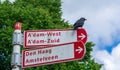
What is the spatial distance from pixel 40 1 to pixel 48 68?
989 cm

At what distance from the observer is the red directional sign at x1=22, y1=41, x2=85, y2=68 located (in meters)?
7.66

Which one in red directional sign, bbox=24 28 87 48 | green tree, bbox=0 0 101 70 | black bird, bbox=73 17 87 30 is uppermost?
black bird, bbox=73 17 87 30

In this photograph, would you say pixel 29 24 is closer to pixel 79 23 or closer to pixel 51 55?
pixel 51 55

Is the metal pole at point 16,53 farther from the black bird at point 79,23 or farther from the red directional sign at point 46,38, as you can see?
the black bird at point 79,23

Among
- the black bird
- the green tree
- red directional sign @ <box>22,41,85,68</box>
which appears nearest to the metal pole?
red directional sign @ <box>22,41,85,68</box>

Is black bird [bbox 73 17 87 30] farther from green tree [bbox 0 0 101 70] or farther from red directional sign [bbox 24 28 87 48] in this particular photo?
green tree [bbox 0 0 101 70]

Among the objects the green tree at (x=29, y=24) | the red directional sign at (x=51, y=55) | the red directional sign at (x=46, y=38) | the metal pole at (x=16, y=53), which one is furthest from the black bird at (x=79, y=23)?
the green tree at (x=29, y=24)

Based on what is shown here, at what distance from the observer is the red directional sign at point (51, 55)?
766 cm

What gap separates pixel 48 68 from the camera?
3984 centimetres

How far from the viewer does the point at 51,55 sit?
7875 millimetres

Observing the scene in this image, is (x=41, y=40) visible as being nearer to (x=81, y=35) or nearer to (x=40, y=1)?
(x=81, y=35)

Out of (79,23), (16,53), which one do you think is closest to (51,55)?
(16,53)

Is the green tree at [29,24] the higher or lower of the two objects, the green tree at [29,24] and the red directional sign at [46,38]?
the lower

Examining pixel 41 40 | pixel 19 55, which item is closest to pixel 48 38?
pixel 41 40
